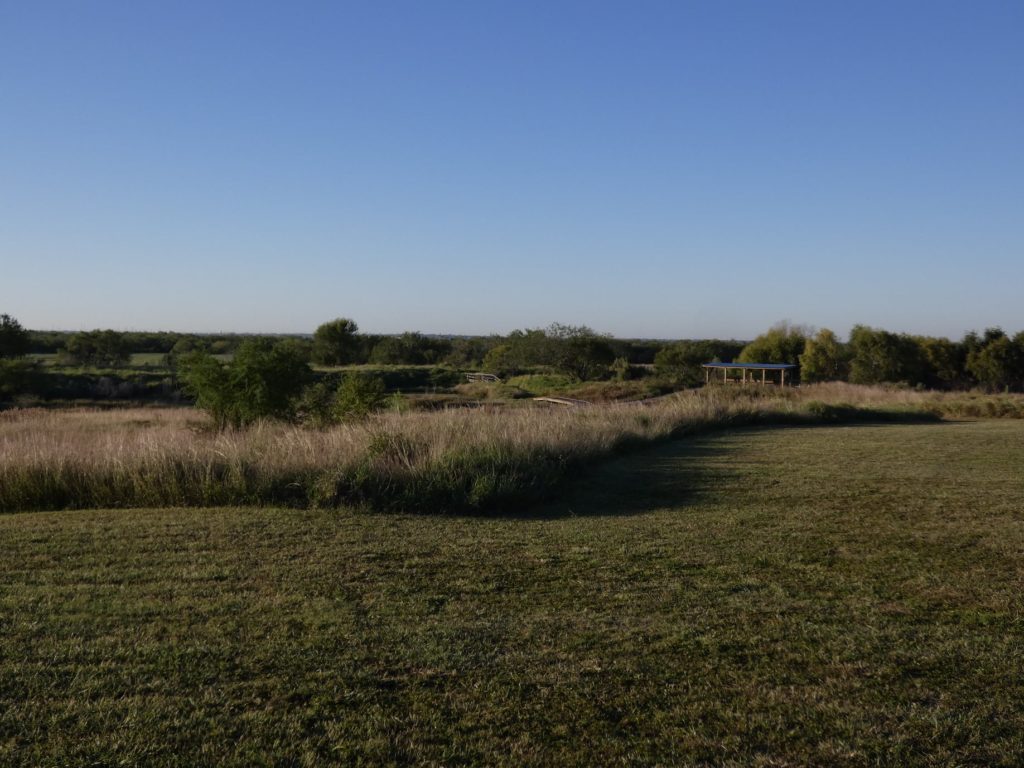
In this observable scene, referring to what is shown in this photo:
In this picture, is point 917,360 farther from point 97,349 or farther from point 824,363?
point 97,349

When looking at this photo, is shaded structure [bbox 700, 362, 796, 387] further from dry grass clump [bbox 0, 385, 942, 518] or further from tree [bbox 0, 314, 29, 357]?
tree [bbox 0, 314, 29, 357]

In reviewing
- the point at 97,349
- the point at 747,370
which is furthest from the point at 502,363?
the point at 97,349

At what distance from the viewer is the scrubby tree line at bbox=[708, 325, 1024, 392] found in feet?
171

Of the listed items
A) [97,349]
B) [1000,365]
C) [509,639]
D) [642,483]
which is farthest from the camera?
[97,349]

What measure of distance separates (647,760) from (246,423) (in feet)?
56.7

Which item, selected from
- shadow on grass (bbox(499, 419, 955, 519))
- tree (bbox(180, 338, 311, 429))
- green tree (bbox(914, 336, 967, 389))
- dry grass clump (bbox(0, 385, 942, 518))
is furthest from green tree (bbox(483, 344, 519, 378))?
dry grass clump (bbox(0, 385, 942, 518))

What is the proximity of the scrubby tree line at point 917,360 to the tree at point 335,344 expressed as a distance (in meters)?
40.5

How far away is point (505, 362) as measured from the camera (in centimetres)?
6738

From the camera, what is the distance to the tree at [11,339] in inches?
2162

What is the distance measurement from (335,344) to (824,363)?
141 ft

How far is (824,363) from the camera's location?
2232 inches

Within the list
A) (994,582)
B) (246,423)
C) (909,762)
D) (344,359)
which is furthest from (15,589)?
(344,359)

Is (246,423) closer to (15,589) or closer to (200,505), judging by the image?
(200,505)

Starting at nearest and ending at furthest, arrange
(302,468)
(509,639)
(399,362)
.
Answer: (509,639) → (302,468) → (399,362)
